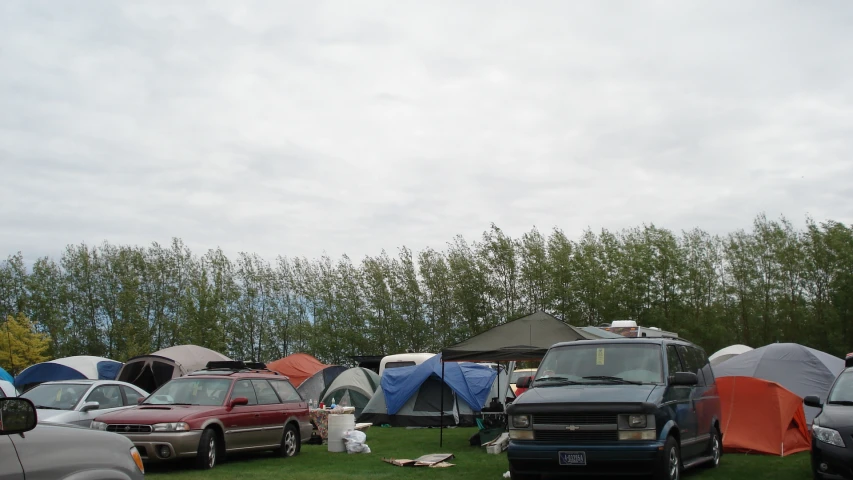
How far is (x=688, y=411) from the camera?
410 inches

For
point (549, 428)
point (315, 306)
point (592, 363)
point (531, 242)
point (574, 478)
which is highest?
point (531, 242)

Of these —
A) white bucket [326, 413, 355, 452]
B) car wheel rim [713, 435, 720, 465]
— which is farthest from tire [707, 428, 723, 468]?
white bucket [326, 413, 355, 452]

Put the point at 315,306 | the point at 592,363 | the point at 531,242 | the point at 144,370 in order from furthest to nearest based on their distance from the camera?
the point at 315,306 < the point at 531,242 < the point at 144,370 < the point at 592,363

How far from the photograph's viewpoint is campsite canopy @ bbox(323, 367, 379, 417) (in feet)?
86.9

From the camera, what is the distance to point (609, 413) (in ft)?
29.8

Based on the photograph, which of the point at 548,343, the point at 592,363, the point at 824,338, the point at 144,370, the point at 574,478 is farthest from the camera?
the point at 824,338

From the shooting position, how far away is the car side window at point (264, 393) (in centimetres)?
1495

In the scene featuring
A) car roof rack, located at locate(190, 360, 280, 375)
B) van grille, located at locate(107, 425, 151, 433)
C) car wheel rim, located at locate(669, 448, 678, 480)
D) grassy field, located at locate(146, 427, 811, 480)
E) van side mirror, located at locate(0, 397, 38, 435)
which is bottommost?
grassy field, located at locate(146, 427, 811, 480)

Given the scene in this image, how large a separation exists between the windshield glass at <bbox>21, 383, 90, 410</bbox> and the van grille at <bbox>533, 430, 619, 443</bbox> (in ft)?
31.3

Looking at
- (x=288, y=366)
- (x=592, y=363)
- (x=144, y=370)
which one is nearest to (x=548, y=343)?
(x=592, y=363)

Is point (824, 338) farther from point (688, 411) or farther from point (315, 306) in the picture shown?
point (688, 411)

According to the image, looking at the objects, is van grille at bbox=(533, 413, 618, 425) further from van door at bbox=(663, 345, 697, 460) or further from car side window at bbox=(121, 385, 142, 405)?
car side window at bbox=(121, 385, 142, 405)

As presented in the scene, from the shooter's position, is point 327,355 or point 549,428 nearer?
point 549,428

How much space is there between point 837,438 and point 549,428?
3.34 metres
